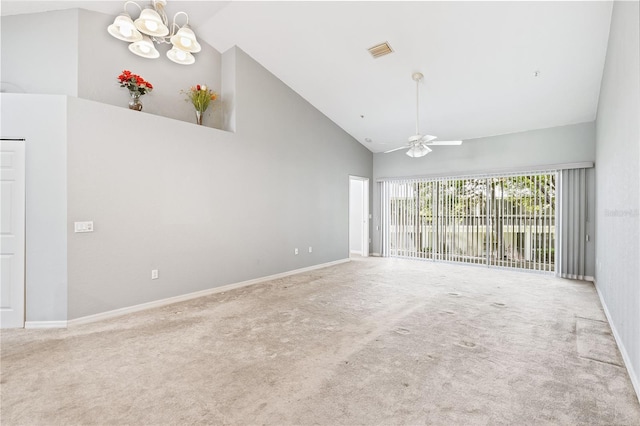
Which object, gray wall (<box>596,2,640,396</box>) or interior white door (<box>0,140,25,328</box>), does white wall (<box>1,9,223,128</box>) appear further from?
gray wall (<box>596,2,640,396</box>)

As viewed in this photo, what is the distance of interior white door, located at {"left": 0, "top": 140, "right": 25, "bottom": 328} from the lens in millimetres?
3348

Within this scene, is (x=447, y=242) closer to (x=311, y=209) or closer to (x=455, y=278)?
(x=455, y=278)

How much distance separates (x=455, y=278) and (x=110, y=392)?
217 inches

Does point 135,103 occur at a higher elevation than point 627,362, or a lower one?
higher

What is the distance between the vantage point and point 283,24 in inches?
181

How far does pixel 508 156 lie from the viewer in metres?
6.57

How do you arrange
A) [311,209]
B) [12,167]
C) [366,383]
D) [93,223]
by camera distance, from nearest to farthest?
[366,383], [12,167], [93,223], [311,209]

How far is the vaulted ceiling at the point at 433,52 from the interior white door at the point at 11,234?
2056 millimetres

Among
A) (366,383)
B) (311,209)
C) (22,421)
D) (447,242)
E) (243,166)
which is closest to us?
(22,421)

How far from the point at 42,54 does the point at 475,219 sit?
8190 millimetres

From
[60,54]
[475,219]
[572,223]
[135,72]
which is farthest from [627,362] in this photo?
[60,54]

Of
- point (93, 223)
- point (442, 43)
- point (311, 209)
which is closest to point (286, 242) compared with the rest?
point (311, 209)

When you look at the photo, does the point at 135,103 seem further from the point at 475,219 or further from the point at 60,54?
the point at 475,219

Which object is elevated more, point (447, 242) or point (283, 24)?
point (283, 24)
